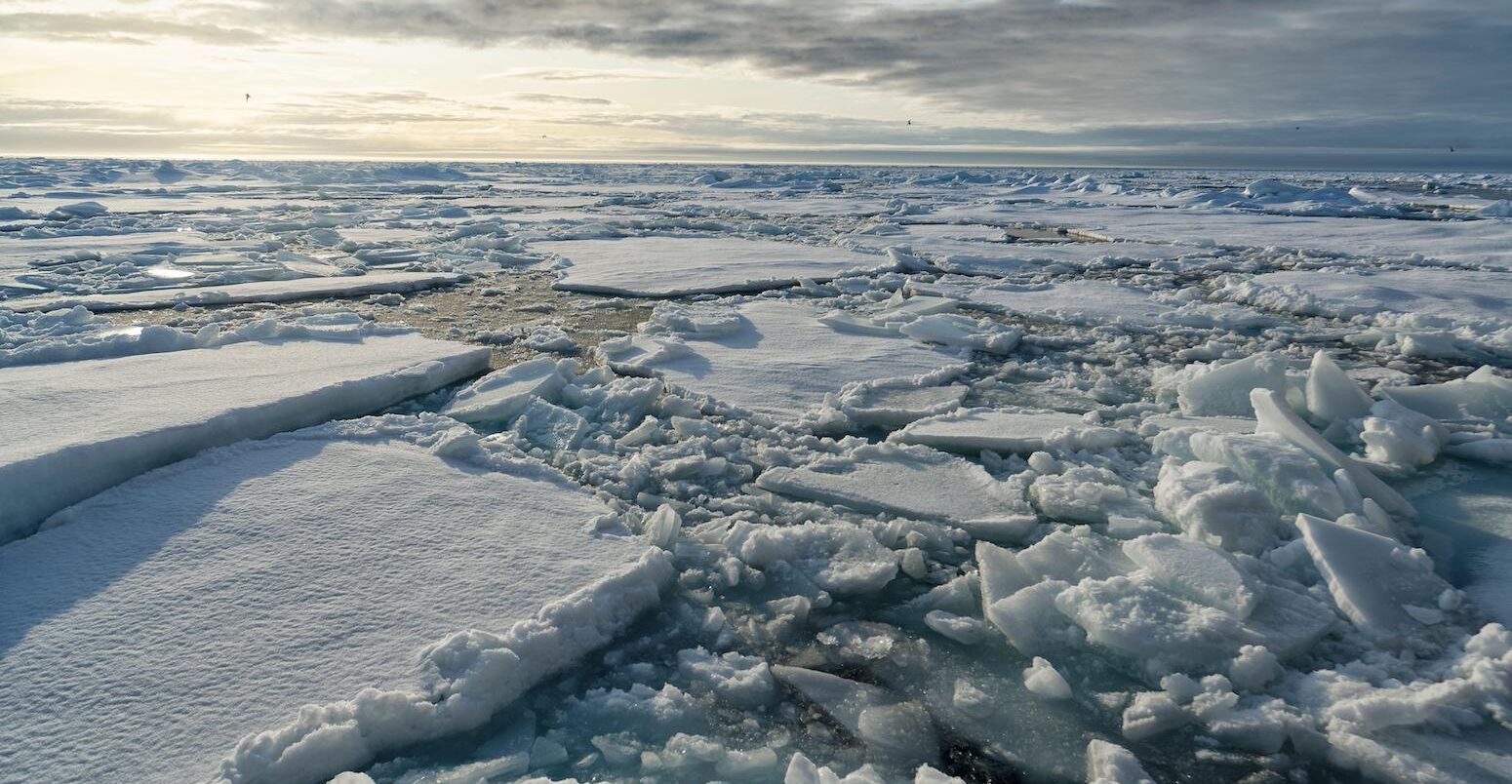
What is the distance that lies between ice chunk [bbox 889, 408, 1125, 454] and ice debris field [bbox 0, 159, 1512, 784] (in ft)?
0.08

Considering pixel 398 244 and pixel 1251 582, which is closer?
pixel 1251 582

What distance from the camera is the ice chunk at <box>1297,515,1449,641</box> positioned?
2291 mm

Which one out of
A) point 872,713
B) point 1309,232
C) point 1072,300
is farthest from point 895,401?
point 1309,232

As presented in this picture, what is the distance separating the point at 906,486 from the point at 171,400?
10.5 ft

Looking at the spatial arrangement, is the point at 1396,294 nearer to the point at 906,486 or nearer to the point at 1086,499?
the point at 1086,499

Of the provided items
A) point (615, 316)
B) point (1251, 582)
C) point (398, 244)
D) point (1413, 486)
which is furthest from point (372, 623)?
point (398, 244)

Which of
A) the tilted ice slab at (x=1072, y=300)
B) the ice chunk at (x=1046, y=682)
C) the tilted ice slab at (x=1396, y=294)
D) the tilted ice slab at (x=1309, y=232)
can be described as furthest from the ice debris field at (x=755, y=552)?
the tilted ice slab at (x=1309, y=232)

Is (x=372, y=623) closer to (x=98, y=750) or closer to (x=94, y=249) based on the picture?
(x=98, y=750)

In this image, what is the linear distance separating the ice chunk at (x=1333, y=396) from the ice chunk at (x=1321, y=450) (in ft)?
1.72

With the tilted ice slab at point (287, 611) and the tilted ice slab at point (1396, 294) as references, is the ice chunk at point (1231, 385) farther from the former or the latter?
the tilted ice slab at point (1396, 294)

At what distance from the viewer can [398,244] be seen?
36.4ft

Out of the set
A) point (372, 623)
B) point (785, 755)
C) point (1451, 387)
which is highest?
point (1451, 387)

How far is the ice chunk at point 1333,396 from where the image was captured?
3.83 meters

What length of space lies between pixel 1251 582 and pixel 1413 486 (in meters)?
1.50
